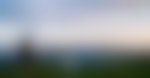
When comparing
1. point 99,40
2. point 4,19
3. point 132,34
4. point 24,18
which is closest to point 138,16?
point 132,34

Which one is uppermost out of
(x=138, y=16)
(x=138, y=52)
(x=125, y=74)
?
(x=138, y=16)

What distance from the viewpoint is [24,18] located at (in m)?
0.70

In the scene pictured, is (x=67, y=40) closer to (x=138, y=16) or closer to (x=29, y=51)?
(x=29, y=51)

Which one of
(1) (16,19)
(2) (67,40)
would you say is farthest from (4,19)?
(2) (67,40)

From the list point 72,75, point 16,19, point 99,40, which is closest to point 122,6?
point 99,40

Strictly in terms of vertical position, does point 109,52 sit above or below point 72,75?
above

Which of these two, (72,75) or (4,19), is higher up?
(4,19)

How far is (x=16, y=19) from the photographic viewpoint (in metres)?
0.70

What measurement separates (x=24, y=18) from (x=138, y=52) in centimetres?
67

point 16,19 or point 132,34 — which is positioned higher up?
point 16,19

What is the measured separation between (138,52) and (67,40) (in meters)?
0.41

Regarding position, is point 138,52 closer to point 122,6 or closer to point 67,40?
point 122,6

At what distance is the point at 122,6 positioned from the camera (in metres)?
0.69

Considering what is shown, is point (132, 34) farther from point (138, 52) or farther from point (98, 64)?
point (98, 64)
